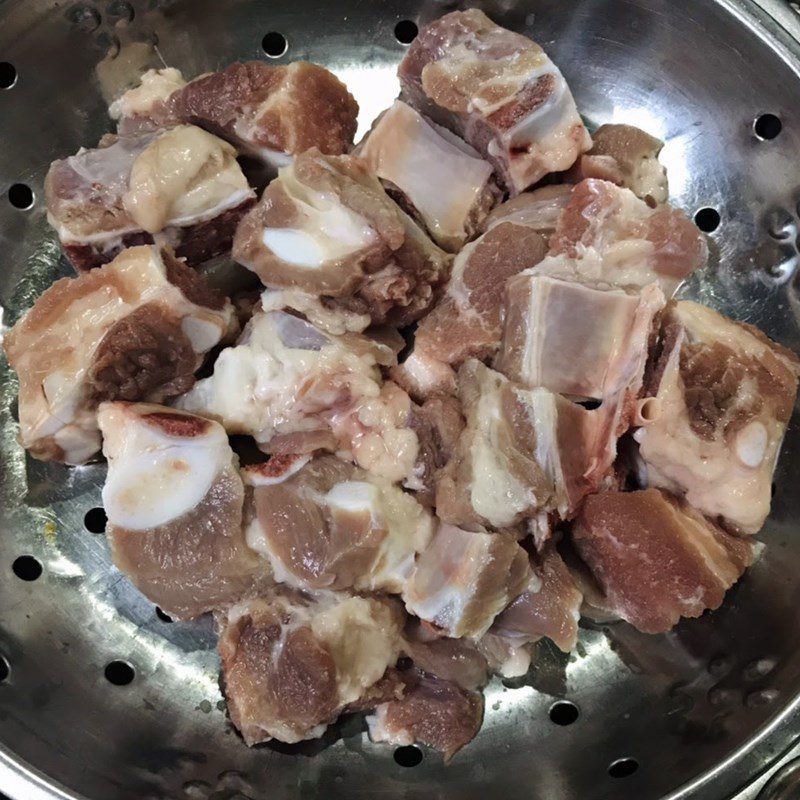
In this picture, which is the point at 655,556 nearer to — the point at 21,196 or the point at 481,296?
the point at 481,296

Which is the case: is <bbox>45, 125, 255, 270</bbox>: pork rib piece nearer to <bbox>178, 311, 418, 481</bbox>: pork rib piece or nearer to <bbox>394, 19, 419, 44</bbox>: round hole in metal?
<bbox>178, 311, 418, 481</bbox>: pork rib piece

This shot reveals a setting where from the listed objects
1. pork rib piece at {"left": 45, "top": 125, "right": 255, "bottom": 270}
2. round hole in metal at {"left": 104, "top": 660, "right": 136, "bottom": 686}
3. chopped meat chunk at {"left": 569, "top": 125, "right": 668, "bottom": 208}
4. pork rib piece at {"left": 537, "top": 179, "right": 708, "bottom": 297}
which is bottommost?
round hole in metal at {"left": 104, "top": 660, "right": 136, "bottom": 686}

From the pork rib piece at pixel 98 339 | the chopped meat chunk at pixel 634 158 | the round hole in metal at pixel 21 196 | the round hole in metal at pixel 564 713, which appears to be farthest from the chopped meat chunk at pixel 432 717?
the round hole in metal at pixel 21 196

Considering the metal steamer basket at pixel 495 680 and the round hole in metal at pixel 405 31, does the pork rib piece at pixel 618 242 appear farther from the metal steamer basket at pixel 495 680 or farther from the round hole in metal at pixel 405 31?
the round hole in metal at pixel 405 31

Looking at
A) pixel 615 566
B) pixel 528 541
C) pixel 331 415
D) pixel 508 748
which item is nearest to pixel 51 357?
pixel 331 415

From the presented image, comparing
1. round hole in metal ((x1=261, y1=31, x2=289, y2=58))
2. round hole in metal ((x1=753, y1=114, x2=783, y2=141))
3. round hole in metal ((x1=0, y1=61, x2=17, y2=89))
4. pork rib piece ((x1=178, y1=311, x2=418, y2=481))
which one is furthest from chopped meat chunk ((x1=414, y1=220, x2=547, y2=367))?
round hole in metal ((x1=0, y1=61, x2=17, y2=89))

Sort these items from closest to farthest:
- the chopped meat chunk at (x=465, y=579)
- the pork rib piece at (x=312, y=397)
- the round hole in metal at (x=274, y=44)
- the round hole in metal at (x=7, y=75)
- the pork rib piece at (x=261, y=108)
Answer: the chopped meat chunk at (x=465, y=579) < the pork rib piece at (x=312, y=397) < the pork rib piece at (x=261, y=108) < the round hole in metal at (x=7, y=75) < the round hole in metal at (x=274, y=44)
